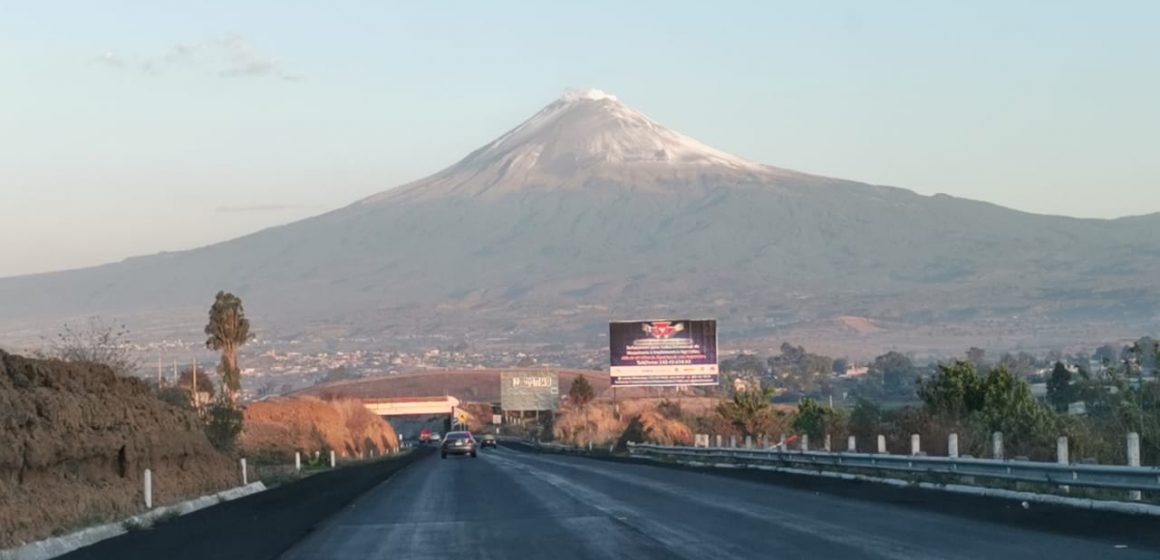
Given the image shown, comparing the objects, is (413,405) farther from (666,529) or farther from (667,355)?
(666,529)

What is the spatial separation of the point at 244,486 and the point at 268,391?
15272 cm

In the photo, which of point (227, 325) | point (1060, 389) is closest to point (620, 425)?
point (1060, 389)

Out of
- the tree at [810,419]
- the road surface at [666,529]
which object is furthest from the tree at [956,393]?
the tree at [810,419]

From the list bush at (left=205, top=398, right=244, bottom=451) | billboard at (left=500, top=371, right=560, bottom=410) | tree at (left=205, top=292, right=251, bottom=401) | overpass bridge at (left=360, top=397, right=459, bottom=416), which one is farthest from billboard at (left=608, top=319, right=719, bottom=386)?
overpass bridge at (left=360, top=397, right=459, bottom=416)

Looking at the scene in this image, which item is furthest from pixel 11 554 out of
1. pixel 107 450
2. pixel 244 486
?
pixel 244 486

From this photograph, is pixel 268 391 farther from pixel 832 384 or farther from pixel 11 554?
pixel 11 554

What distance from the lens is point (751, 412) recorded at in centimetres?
6444

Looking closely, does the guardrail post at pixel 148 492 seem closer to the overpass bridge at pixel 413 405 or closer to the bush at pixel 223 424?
the bush at pixel 223 424

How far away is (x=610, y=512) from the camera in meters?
26.3

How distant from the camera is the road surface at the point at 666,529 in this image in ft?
62.7

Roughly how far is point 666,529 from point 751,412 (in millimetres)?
42289

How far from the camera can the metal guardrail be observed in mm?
22844

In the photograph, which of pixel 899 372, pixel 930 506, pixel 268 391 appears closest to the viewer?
pixel 930 506

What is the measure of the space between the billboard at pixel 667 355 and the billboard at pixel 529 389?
124 feet
